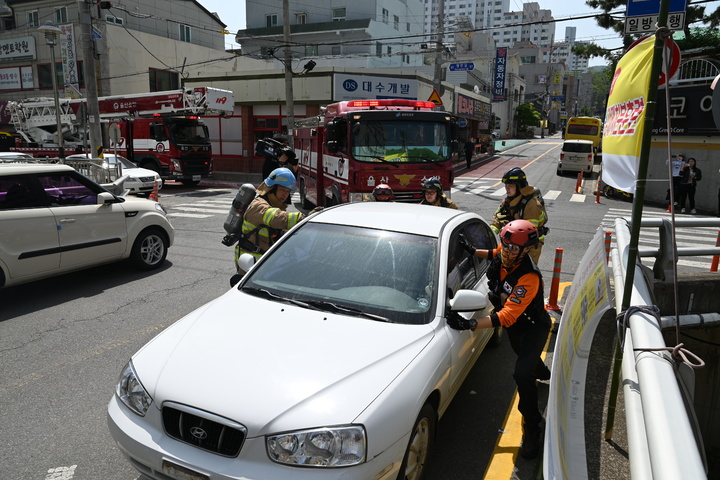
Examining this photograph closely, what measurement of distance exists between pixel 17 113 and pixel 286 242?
27.5 meters

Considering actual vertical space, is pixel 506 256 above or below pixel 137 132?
below

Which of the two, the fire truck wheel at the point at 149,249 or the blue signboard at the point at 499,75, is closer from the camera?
the fire truck wheel at the point at 149,249

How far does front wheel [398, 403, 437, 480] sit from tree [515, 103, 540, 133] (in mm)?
77779

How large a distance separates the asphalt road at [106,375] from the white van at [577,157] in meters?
18.1

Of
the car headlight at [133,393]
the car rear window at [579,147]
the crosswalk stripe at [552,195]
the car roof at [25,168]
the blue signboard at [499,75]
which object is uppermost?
the blue signboard at [499,75]

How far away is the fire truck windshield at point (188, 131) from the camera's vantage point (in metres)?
20.8

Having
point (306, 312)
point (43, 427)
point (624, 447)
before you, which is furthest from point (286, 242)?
point (624, 447)

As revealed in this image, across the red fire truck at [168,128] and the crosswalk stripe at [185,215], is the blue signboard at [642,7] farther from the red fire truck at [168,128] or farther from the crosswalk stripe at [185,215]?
the red fire truck at [168,128]

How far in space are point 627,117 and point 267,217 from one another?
331 cm

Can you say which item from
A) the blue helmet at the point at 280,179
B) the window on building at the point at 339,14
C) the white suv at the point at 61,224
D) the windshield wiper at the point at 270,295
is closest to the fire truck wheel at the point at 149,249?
the white suv at the point at 61,224

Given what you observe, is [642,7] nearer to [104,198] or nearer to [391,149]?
[104,198]

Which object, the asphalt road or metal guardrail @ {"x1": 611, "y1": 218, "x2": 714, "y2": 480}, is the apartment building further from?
metal guardrail @ {"x1": 611, "y1": 218, "x2": 714, "y2": 480}

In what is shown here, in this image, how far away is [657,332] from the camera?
1767 millimetres

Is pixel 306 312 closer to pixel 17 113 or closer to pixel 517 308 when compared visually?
pixel 517 308
